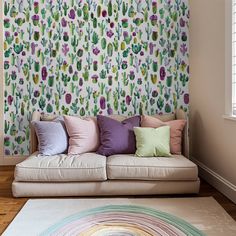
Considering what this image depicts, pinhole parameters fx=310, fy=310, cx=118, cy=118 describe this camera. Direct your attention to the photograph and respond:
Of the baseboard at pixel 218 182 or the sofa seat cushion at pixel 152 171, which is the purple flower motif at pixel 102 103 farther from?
the baseboard at pixel 218 182

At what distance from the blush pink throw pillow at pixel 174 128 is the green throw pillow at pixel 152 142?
14cm

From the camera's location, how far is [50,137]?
350cm

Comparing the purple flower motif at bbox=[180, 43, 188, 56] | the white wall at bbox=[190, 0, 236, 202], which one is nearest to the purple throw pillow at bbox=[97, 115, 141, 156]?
the white wall at bbox=[190, 0, 236, 202]

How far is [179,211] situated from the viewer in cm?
273

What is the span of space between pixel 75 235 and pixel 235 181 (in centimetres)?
162

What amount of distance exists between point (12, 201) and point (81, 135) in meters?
1.02

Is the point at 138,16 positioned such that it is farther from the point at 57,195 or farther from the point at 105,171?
the point at 57,195

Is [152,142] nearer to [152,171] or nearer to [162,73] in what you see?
[152,171]

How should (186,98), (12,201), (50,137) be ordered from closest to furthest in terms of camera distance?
(12,201)
(50,137)
(186,98)

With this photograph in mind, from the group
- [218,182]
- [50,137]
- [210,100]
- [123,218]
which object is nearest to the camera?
[123,218]

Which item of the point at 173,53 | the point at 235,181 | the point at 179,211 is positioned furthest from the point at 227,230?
the point at 173,53

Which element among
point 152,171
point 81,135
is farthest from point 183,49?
point 152,171

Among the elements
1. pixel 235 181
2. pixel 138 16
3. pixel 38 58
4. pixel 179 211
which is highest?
pixel 138 16

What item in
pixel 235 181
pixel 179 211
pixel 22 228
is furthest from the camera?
pixel 235 181
